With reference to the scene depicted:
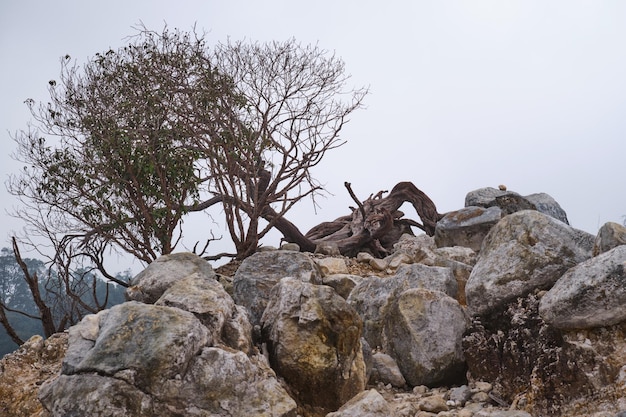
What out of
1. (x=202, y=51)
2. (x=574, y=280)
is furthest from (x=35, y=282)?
(x=574, y=280)

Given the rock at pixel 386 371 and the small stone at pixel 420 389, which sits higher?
the rock at pixel 386 371

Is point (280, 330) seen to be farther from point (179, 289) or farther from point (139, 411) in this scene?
point (139, 411)

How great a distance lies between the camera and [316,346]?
19.9ft

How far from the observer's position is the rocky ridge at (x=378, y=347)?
4.88m

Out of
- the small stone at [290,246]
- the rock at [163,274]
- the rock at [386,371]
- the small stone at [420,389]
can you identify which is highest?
the small stone at [290,246]

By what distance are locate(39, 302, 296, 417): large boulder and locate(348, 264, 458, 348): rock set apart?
288 cm

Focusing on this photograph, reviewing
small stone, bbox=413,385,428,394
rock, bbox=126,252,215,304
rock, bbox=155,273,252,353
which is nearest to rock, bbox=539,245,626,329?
small stone, bbox=413,385,428,394

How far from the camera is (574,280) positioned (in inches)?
230

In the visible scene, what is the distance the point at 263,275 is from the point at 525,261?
12.5ft

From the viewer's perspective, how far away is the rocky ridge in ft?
16.0

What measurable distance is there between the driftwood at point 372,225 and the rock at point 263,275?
221 inches

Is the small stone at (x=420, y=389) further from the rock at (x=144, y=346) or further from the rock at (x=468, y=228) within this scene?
the rock at (x=468, y=228)

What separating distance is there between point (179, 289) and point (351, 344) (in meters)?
1.92

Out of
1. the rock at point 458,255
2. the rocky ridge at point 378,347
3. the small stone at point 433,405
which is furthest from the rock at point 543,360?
the rock at point 458,255
